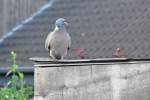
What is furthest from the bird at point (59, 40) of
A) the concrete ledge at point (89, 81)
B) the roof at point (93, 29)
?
the roof at point (93, 29)

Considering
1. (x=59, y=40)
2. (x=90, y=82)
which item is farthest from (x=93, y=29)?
(x=90, y=82)

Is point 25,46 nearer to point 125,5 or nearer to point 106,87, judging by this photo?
point 125,5

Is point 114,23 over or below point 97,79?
over

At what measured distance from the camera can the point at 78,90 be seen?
13.6 ft

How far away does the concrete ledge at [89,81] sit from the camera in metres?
4.13

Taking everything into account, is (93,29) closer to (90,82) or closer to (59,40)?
(59,40)

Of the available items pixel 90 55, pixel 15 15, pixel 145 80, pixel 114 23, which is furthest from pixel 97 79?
pixel 15 15

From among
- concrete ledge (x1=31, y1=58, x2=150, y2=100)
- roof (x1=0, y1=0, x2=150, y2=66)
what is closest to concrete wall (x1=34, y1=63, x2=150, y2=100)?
concrete ledge (x1=31, y1=58, x2=150, y2=100)

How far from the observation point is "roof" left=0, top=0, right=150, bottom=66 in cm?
726

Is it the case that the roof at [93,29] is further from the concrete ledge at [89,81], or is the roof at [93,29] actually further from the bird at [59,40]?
the concrete ledge at [89,81]

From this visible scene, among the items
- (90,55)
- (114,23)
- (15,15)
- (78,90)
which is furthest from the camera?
(15,15)

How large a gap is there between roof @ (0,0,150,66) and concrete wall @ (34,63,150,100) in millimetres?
2560

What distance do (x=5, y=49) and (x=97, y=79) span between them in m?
4.06

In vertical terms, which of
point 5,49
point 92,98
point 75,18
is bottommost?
point 92,98
